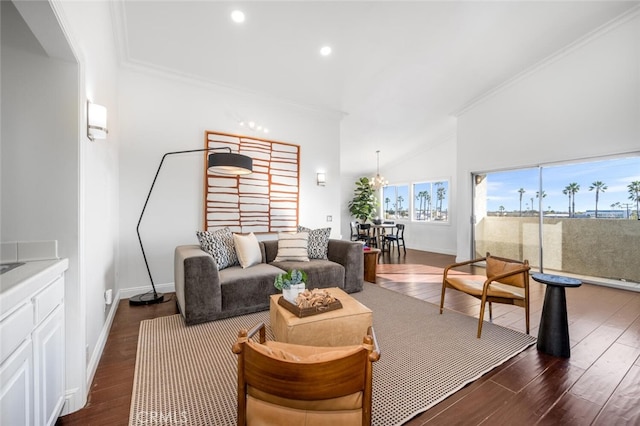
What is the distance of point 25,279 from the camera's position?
1.11 m

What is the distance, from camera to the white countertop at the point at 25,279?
0.97 meters

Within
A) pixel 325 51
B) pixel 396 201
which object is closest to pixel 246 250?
pixel 325 51

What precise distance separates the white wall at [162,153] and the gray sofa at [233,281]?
838mm

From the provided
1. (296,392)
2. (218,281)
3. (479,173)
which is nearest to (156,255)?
(218,281)

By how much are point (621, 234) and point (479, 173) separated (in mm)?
2384

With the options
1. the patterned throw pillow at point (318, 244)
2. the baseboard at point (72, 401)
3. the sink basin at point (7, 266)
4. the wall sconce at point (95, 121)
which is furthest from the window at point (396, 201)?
the sink basin at point (7, 266)

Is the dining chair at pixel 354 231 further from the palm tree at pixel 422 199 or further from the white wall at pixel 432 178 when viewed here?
the palm tree at pixel 422 199

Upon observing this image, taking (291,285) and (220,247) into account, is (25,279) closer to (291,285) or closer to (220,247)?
(291,285)

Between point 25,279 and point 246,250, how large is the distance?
7.61 ft

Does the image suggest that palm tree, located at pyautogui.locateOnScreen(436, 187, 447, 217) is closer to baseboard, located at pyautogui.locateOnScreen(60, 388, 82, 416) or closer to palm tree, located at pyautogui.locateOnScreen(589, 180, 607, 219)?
palm tree, located at pyautogui.locateOnScreen(589, 180, 607, 219)

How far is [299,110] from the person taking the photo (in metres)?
4.97

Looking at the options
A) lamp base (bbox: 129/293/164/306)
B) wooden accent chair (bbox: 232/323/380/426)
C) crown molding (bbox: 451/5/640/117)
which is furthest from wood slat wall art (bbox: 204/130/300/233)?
crown molding (bbox: 451/5/640/117)

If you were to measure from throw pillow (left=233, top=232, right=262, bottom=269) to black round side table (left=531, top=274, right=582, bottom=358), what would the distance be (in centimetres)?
298

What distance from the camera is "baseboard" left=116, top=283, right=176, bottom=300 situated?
3531 millimetres
